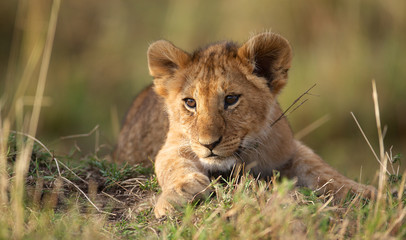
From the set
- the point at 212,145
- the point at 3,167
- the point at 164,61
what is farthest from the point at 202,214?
the point at 164,61

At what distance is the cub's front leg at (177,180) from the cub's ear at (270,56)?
3.10 feet

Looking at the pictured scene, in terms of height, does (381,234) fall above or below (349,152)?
above

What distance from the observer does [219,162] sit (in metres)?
4.59

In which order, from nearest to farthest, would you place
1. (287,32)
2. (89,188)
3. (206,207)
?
(206,207) < (89,188) < (287,32)

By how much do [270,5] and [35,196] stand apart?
7.84m

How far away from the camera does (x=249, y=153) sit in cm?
494

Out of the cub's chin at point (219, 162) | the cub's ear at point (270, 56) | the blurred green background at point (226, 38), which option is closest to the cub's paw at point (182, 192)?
the cub's chin at point (219, 162)

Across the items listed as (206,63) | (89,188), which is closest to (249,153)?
(206,63)

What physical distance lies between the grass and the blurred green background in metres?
3.81

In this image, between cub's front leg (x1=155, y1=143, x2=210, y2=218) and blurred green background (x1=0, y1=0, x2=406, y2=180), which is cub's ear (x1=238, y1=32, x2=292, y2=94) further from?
blurred green background (x1=0, y1=0, x2=406, y2=180)

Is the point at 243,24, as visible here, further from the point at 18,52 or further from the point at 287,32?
the point at 18,52

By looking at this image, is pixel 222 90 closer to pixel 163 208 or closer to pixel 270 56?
pixel 270 56

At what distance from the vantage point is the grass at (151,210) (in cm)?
345

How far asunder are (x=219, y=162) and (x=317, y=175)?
1.03 meters
